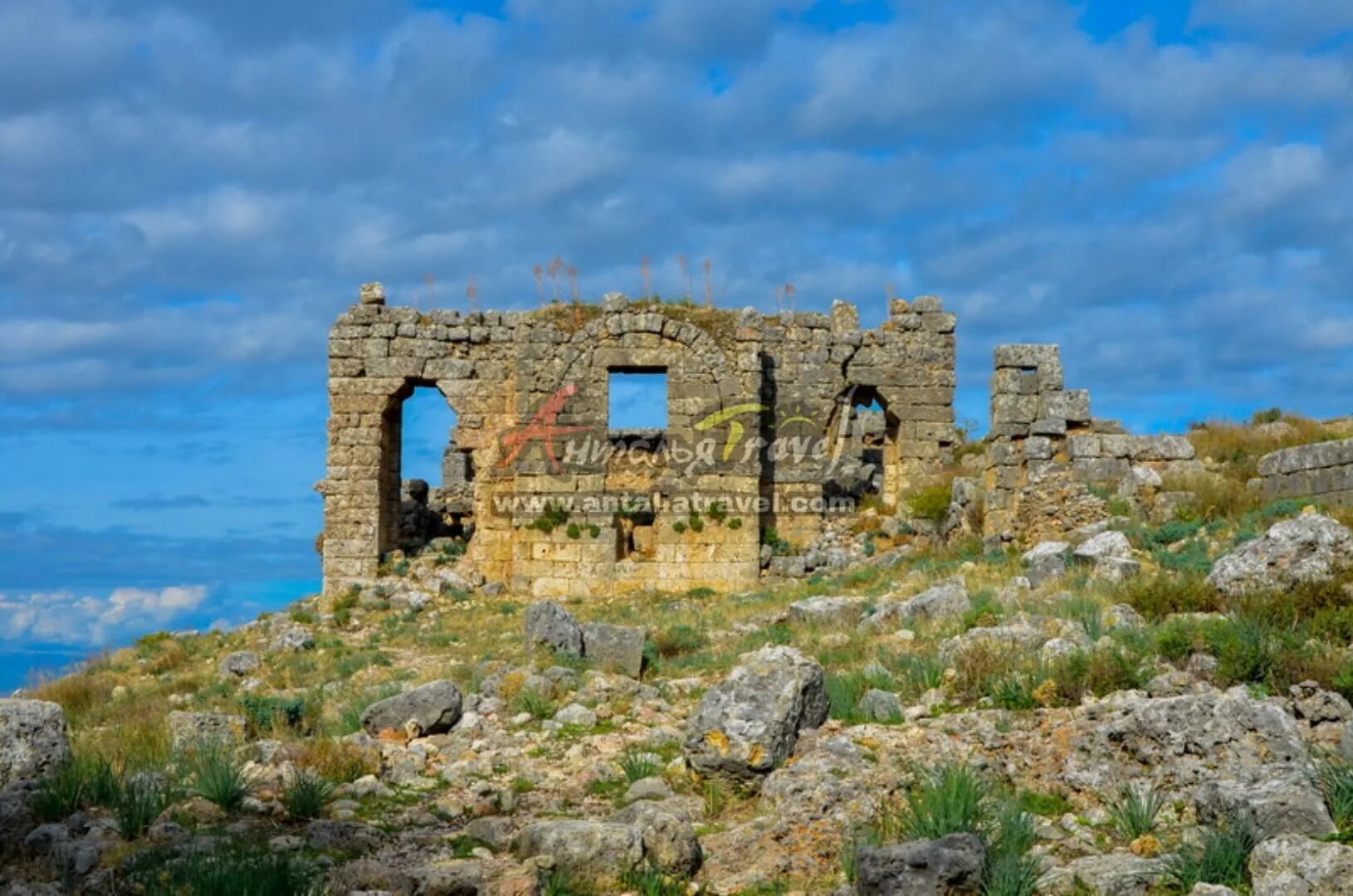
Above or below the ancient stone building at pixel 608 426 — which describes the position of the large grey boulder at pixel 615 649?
below

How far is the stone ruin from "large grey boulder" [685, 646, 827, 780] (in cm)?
1158

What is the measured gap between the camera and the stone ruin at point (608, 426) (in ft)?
70.2

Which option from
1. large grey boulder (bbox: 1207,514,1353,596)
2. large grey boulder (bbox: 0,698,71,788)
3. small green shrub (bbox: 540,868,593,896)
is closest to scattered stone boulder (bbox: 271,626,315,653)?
large grey boulder (bbox: 0,698,71,788)

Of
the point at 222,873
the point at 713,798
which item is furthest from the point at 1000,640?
the point at 222,873

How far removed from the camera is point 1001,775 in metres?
7.73

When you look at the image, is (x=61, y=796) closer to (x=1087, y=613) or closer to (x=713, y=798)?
(x=713, y=798)

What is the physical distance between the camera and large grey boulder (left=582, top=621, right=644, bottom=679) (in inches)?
494

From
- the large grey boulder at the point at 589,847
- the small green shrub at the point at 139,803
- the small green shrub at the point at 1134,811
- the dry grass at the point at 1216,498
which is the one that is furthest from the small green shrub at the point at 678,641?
the small green shrub at the point at 1134,811

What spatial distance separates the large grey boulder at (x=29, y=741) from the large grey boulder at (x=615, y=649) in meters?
4.88

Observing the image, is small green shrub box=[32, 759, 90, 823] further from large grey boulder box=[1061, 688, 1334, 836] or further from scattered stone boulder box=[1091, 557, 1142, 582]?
scattered stone boulder box=[1091, 557, 1142, 582]

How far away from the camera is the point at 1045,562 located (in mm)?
14203

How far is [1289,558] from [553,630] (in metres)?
6.66

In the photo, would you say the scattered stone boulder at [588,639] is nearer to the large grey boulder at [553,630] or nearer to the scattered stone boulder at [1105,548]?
the large grey boulder at [553,630]

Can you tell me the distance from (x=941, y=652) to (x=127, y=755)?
595 centimetres
